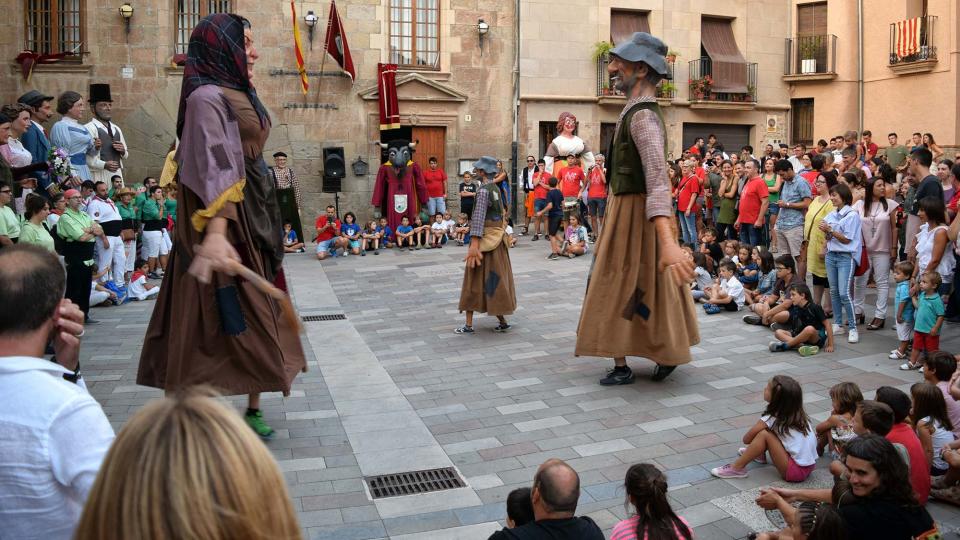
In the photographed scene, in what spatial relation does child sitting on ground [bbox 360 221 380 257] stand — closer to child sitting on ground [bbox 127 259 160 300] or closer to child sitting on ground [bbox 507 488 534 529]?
child sitting on ground [bbox 127 259 160 300]

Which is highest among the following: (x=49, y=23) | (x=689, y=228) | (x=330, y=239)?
(x=49, y=23)

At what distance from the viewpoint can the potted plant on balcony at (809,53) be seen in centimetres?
2461

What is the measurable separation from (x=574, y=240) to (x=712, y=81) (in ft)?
32.2

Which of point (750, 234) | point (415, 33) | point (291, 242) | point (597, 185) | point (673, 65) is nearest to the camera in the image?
point (750, 234)

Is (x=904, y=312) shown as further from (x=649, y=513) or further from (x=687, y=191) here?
(x=687, y=191)

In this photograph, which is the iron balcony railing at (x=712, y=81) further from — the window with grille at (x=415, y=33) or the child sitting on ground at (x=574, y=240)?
the child sitting on ground at (x=574, y=240)

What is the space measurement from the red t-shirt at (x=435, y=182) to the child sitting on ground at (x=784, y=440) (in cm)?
1412

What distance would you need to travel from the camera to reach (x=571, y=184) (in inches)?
698

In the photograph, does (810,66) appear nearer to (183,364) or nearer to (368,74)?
(368,74)

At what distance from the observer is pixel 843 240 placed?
955cm

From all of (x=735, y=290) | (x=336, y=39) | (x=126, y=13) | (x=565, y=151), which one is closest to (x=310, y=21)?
(x=336, y=39)

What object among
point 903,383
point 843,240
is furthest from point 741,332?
point 903,383

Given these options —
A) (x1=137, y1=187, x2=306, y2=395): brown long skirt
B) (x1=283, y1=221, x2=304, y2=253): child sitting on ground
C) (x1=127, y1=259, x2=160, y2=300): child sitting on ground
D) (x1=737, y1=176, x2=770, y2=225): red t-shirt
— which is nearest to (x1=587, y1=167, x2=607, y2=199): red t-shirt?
(x1=737, y1=176, x2=770, y2=225): red t-shirt

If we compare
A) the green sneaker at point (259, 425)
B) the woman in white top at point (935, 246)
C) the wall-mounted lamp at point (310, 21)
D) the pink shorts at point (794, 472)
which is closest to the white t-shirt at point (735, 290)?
the woman in white top at point (935, 246)
